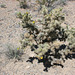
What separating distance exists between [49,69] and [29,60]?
2.14 feet

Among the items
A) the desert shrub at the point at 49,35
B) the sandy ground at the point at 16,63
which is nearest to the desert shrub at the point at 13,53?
the sandy ground at the point at 16,63

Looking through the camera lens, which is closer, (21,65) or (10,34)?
(21,65)

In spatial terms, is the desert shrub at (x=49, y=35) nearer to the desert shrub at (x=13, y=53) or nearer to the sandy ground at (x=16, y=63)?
the sandy ground at (x=16, y=63)

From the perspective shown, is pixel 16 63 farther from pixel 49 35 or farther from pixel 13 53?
pixel 49 35

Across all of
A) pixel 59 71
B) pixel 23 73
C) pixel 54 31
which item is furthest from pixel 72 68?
pixel 23 73

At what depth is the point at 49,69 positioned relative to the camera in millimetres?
2791

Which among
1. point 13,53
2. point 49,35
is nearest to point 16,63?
point 13,53

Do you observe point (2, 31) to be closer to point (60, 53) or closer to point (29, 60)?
point (29, 60)

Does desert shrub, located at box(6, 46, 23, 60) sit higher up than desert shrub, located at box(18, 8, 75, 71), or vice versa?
desert shrub, located at box(18, 8, 75, 71)

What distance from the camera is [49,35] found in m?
2.67

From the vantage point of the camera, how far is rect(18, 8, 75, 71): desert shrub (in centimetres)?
249

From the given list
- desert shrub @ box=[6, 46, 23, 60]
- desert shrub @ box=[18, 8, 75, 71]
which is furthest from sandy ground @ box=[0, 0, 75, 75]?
desert shrub @ box=[18, 8, 75, 71]

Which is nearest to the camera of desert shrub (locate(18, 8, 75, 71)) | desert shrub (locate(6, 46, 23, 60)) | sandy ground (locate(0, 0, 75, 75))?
desert shrub (locate(18, 8, 75, 71))

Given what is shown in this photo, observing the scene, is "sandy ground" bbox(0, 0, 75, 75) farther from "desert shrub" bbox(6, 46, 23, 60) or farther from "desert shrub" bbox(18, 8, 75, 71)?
"desert shrub" bbox(18, 8, 75, 71)
